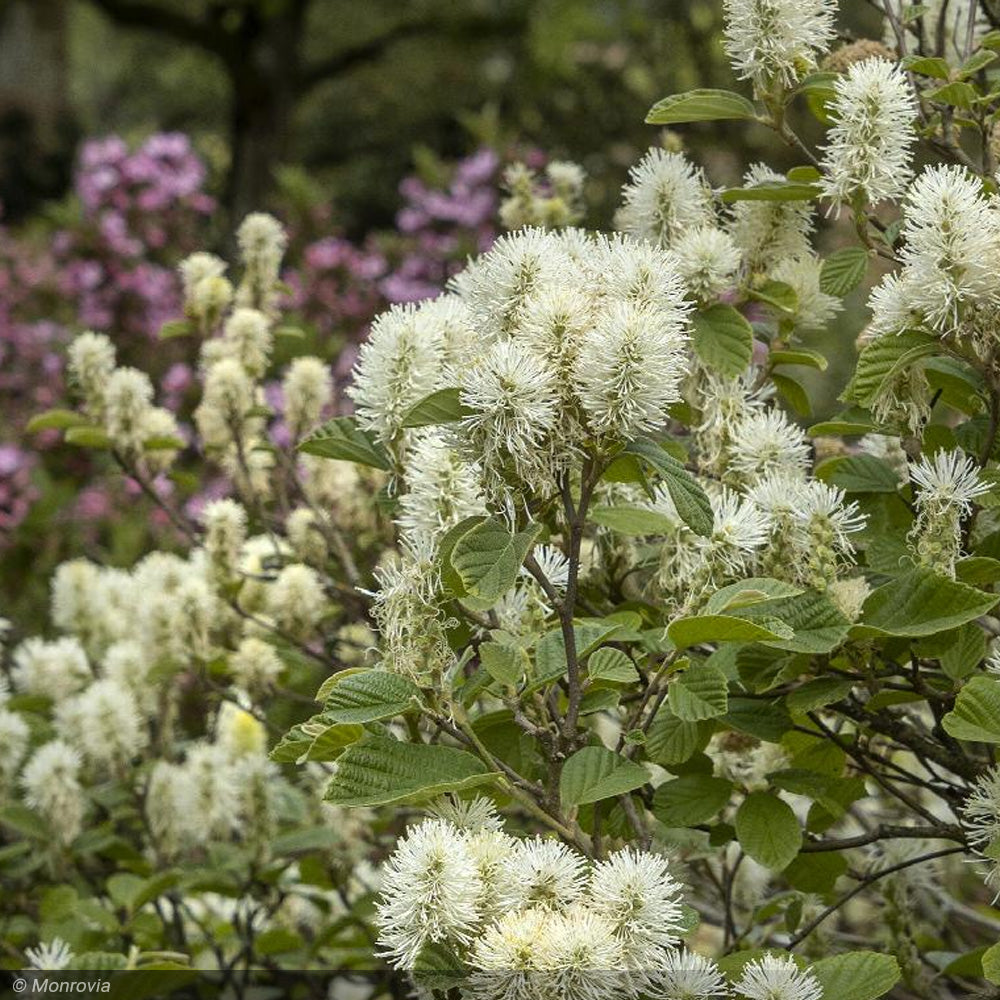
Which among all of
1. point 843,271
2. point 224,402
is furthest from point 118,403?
point 843,271

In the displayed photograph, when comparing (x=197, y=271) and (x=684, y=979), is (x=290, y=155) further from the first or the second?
(x=684, y=979)

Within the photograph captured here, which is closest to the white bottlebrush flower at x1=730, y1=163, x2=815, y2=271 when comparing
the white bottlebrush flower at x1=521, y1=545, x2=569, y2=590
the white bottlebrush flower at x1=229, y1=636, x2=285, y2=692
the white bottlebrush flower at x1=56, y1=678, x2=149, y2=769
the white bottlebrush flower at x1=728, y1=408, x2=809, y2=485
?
the white bottlebrush flower at x1=728, y1=408, x2=809, y2=485

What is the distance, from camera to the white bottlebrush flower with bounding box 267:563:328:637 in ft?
7.27

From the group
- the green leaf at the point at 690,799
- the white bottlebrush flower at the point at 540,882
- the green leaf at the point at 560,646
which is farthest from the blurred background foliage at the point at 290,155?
the white bottlebrush flower at the point at 540,882

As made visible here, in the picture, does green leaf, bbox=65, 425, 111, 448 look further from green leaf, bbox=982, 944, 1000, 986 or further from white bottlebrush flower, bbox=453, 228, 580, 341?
green leaf, bbox=982, 944, 1000, 986

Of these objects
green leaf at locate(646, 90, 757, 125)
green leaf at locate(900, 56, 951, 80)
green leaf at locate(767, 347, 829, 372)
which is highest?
green leaf at locate(646, 90, 757, 125)

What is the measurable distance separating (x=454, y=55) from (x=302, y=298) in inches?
322

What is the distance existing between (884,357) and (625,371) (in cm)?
36

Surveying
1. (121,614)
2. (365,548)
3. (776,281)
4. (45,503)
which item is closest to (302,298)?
(45,503)

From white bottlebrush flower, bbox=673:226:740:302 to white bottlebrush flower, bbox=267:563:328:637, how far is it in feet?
2.92

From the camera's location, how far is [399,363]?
4.70 feet

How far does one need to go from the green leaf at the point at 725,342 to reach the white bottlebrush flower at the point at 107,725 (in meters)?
1.29

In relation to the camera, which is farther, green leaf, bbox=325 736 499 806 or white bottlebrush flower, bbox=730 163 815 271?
white bottlebrush flower, bbox=730 163 815 271

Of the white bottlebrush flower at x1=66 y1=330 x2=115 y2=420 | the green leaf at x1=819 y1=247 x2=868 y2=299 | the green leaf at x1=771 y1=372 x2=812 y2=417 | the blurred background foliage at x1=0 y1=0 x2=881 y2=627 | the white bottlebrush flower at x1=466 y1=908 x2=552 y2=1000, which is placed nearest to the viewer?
the white bottlebrush flower at x1=466 y1=908 x2=552 y2=1000
